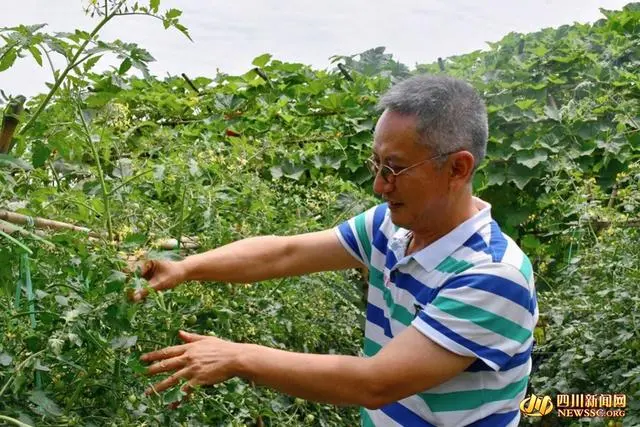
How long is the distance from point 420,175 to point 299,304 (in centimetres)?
117

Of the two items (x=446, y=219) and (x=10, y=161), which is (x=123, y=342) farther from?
(x=446, y=219)

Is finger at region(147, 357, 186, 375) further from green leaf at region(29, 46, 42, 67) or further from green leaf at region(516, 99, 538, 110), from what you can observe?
green leaf at region(516, 99, 538, 110)

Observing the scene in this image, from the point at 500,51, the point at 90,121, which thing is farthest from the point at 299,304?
the point at 500,51

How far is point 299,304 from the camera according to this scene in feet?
11.0

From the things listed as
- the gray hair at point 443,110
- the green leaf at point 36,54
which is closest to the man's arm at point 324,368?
the gray hair at point 443,110

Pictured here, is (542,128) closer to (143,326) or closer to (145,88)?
(145,88)

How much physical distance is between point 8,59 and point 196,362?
722 mm

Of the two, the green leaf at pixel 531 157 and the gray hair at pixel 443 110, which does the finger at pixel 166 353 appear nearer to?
the gray hair at pixel 443 110

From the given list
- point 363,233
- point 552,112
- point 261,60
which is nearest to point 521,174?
point 552,112

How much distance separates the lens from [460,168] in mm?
2287

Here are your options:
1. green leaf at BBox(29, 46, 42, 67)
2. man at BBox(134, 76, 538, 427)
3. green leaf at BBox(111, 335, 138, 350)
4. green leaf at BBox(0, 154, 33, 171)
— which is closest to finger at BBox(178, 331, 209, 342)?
man at BBox(134, 76, 538, 427)

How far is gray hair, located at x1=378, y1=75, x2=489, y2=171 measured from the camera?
2250mm

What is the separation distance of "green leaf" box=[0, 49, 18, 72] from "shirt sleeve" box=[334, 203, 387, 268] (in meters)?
0.99

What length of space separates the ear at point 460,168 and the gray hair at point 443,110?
0.6 inches
